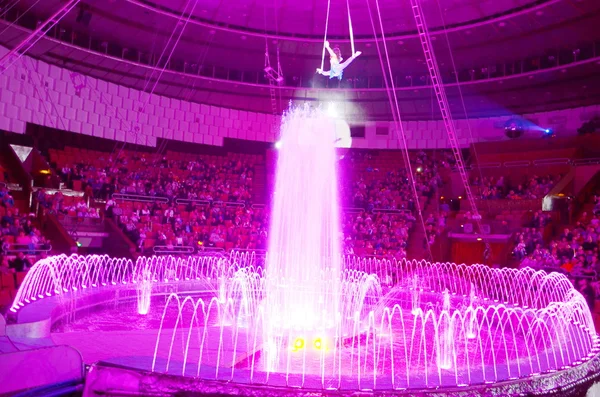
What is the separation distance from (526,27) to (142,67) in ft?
67.1

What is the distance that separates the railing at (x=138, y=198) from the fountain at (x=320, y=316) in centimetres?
527

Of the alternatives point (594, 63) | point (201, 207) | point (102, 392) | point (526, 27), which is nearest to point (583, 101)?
point (594, 63)

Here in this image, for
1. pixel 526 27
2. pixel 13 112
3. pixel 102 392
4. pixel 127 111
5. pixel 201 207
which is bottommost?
pixel 102 392

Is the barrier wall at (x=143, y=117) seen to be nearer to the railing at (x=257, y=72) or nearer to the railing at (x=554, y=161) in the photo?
the railing at (x=257, y=72)

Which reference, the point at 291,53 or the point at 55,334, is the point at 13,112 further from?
the point at 55,334

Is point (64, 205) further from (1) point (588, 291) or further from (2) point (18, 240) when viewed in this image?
(1) point (588, 291)

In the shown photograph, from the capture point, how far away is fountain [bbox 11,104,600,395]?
7359 millimetres

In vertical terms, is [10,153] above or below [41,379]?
above

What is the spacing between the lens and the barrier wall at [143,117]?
26.4 metres

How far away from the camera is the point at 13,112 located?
25.6m

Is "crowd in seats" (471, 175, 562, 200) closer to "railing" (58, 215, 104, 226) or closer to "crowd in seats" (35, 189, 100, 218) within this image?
"railing" (58, 215, 104, 226)

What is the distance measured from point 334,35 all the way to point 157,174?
12.7 meters

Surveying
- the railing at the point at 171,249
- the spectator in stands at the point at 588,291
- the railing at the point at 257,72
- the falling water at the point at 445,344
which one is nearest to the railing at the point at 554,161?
the railing at the point at 257,72

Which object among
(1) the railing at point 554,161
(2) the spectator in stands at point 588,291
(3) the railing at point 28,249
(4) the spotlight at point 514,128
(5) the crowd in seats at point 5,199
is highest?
(4) the spotlight at point 514,128
